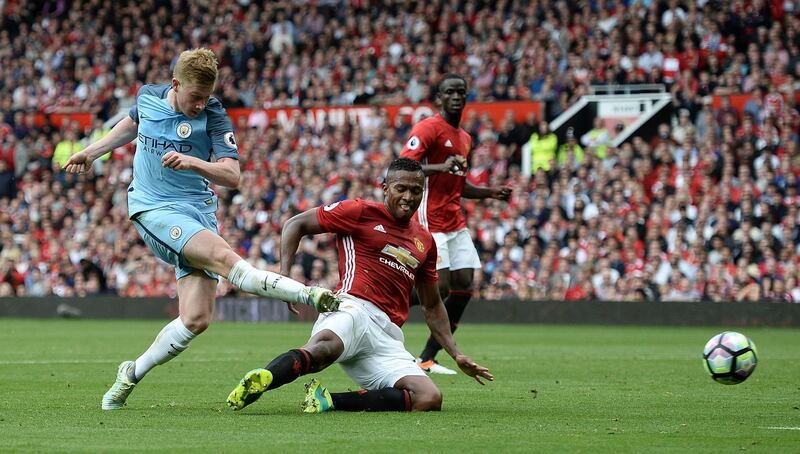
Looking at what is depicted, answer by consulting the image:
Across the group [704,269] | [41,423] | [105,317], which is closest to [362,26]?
[105,317]

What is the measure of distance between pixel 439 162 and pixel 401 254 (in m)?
3.68

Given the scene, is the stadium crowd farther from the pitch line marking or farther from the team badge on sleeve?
the team badge on sleeve

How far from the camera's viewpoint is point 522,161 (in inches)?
983

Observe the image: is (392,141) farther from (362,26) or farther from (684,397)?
(684,397)

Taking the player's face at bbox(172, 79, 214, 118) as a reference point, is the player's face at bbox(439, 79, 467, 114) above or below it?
above

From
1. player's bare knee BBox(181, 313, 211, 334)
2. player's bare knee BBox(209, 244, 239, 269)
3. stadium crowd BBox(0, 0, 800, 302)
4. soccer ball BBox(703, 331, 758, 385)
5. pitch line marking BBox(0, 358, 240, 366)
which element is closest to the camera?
player's bare knee BBox(209, 244, 239, 269)

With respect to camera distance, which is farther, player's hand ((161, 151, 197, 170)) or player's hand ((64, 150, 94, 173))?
player's hand ((64, 150, 94, 173))

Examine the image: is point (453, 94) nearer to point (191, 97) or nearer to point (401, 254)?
point (401, 254)

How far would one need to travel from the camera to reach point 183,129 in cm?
820

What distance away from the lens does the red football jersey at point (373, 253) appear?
8.29 meters

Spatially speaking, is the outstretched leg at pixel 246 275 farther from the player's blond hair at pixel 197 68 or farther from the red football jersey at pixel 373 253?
the player's blond hair at pixel 197 68

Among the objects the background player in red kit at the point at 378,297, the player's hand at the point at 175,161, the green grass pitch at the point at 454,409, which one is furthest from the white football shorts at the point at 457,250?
the player's hand at the point at 175,161

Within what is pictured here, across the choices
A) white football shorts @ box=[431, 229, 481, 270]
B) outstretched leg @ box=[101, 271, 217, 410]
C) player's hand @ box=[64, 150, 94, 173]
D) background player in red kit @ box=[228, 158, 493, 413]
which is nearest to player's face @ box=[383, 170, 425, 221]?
background player in red kit @ box=[228, 158, 493, 413]

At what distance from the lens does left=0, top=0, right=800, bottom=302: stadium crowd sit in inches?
872
